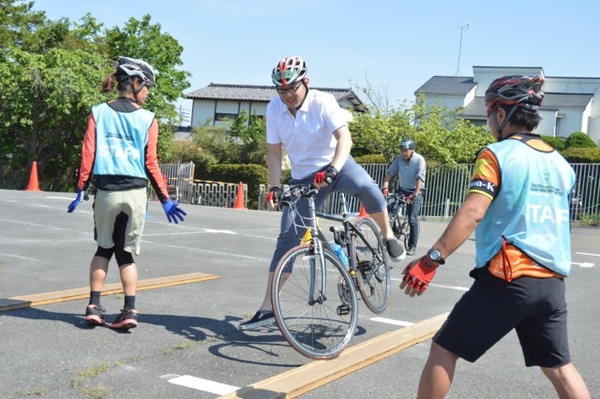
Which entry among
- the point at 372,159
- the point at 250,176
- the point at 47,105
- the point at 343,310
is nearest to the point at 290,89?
the point at 343,310

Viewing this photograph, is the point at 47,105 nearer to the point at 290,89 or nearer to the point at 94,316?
the point at 94,316

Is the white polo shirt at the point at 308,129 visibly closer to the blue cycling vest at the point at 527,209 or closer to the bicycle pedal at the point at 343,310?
the bicycle pedal at the point at 343,310

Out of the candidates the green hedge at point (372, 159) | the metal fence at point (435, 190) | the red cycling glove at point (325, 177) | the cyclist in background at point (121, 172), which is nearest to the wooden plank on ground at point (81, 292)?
the cyclist in background at point (121, 172)

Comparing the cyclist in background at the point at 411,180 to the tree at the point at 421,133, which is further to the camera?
the tree at the point at 421,133

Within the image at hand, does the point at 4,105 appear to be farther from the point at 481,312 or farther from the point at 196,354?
the point at 481,312

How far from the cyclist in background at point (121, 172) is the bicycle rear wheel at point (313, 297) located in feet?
3.73

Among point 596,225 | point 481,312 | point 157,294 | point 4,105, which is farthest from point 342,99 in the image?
point 481,312

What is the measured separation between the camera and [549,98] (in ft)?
192

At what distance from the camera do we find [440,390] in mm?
3385

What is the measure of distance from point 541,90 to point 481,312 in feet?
3.61

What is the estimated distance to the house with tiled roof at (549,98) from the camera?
2197 inches

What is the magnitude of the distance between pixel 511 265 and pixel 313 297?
227 cm

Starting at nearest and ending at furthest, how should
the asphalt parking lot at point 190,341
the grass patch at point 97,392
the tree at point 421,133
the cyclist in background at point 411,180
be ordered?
the grass patch at point 97,392, the asphalt parking lot at point 190,341, the cyclist in background at point 411,180, the tree at point 421,133

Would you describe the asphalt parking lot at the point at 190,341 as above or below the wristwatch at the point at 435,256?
below
